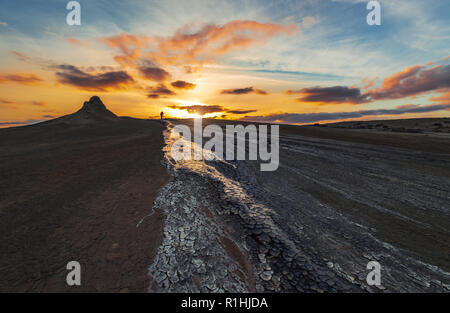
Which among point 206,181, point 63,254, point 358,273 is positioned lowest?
point 358,273

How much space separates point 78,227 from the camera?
523 cm

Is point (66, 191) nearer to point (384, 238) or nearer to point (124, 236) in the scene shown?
point (124, 236)

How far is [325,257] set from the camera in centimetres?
495

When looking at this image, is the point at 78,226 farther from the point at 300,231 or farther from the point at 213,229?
the point at 300,231

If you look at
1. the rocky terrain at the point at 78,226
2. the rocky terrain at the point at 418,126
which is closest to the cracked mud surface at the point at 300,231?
the rocky terrain at the point at 78,226

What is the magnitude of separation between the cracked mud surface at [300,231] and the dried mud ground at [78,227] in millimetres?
561

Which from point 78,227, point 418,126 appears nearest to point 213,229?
point 78,227

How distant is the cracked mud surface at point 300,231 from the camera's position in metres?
4.21

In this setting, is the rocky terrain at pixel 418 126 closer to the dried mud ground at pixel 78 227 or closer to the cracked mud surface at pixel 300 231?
the cracked mud surface at pixel 300 231

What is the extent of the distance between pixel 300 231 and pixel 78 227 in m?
6.61

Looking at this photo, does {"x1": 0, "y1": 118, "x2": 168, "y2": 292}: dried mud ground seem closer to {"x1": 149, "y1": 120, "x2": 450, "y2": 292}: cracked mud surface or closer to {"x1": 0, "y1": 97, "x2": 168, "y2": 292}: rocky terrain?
{"x1": 0, "y1": 97, "x2": 168, "y2": 292}: rocky terrain

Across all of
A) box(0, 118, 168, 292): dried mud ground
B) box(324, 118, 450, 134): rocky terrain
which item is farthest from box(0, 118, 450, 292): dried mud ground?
box(324, 118, 450, 134): rocky terrain
